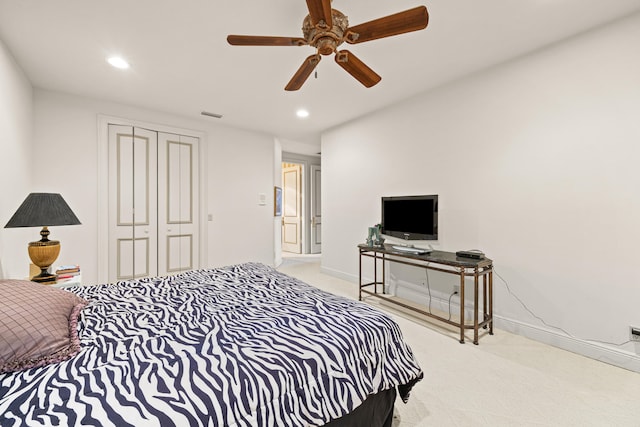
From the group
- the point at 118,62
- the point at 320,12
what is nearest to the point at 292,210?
the point at 118,62

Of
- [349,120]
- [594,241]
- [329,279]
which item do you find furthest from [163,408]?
[349,120]

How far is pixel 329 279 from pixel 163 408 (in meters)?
3.84

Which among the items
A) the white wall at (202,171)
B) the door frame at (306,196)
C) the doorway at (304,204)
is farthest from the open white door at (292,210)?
the white wall at (202,171)

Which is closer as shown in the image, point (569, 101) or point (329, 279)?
point (569, 101)

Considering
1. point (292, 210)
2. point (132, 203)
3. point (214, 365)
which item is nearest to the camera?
point (214, 365)

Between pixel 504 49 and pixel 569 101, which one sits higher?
pixel 504 49

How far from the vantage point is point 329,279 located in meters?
4.60

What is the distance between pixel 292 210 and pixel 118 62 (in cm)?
483

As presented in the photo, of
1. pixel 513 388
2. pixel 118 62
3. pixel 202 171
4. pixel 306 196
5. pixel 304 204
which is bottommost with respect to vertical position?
pixel 513 388

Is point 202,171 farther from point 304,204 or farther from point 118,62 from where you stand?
point 304,204

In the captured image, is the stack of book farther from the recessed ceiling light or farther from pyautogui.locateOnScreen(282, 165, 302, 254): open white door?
pyautogui.locateOnScreen(282, 165, 302, 254): open white door

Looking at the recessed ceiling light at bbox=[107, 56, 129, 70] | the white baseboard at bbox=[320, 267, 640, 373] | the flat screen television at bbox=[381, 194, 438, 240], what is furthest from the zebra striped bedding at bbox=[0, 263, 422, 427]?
the recessed ceiling light at bbox=[107, 56, 129, 70]

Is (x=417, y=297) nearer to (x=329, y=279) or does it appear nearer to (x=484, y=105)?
(x=329, y=279)

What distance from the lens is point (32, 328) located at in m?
1.05
